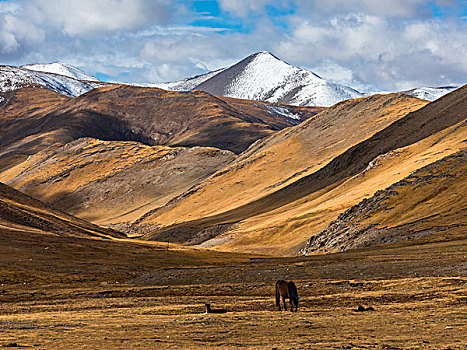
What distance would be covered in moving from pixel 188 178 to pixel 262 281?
15864cm

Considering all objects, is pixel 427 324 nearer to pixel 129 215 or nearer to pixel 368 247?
pixel 368 247

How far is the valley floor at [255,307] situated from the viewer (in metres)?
17.4

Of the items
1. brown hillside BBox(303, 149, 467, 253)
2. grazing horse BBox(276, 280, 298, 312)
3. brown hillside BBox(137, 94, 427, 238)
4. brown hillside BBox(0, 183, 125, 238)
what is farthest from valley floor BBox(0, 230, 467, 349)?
brown hillside BBox(137, 94, 427, 238)

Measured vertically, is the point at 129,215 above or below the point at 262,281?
above

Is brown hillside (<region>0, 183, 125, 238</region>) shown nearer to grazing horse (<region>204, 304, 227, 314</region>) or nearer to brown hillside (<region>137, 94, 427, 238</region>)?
brown hillside (<region>137, 94, 427, 238</region>)

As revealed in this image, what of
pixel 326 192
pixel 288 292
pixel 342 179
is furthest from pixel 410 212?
pixel 288 292

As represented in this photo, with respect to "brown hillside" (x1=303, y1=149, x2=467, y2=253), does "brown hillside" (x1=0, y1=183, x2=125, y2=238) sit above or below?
above

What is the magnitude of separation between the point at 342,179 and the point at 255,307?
8929cm

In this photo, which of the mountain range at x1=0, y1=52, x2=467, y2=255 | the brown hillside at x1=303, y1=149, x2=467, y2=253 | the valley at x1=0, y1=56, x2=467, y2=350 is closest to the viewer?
the valley at x1=0, y1=56, x2=467, y2=350

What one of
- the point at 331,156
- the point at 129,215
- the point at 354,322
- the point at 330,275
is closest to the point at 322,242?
the point at 330,275

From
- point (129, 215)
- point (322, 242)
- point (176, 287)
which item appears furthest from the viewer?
point (129, 215)

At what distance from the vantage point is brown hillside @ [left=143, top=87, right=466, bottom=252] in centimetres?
8812

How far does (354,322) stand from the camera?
20.2 m

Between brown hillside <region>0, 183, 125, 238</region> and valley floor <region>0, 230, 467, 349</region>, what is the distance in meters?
29.7
